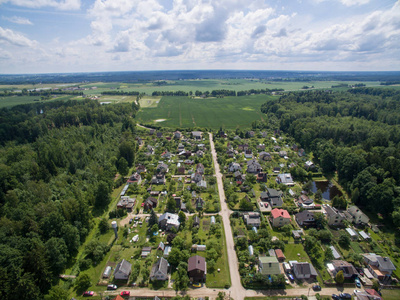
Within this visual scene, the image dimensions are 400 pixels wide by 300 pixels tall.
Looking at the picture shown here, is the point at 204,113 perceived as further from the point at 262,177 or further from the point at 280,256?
the point at 280,256

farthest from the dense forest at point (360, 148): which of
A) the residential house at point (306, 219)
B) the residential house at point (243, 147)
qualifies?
the residential house at point (243, 147)

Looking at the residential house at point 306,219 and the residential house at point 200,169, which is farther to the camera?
the residential house at point 200,169

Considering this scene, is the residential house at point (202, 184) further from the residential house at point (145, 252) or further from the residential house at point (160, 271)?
the residential house at point (160, 271)

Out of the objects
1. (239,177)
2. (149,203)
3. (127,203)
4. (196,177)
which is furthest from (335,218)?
(127,203)

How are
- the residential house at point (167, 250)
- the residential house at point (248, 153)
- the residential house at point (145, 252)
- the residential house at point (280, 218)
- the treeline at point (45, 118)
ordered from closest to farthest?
1. the residential house at point (167, 250)
2. the residential house at point (145, 252)
3. the residential house at point (280, 218)
4. the residential house at point (248, 153)
5. the treeline at point (45, 118)

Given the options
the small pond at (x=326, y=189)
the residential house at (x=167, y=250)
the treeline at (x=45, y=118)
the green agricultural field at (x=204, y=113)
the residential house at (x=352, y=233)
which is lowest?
the small pond at (x=326, y=189)

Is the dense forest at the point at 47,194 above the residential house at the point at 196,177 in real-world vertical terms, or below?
above

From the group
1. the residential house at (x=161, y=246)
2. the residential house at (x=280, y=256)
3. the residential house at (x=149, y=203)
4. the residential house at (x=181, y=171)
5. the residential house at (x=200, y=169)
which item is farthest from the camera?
the residential house at (x=181, y=171)

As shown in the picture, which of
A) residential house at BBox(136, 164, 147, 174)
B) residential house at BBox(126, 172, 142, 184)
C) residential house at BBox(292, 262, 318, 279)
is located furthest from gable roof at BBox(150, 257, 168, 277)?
residential house at BBox(136, 164, 147, 174)
